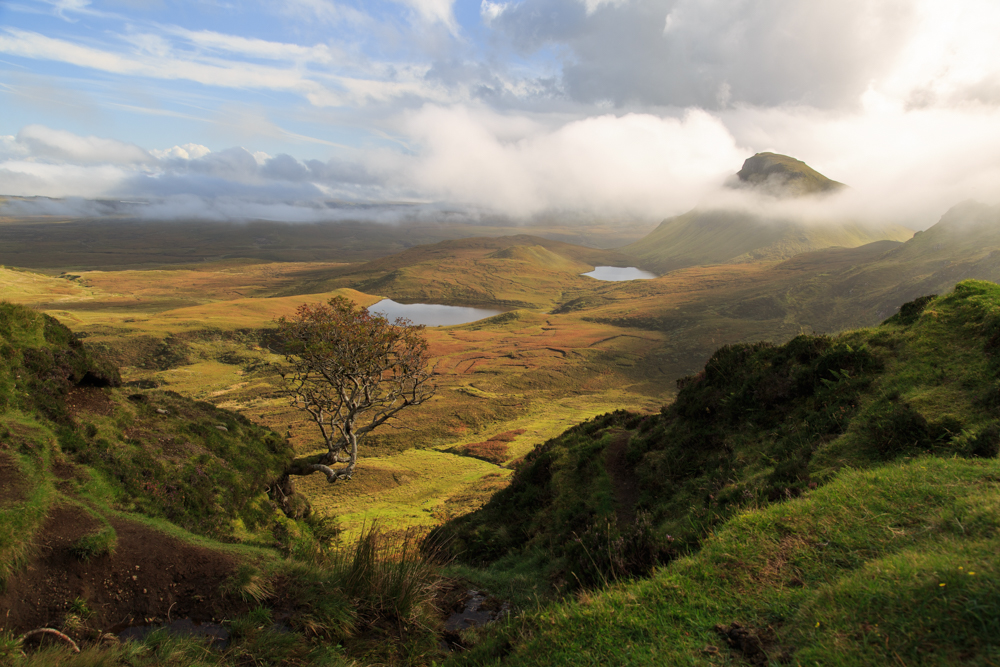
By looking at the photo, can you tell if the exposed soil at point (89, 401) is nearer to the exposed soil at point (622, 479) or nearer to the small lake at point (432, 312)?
the exposed soil at point (622, 479)

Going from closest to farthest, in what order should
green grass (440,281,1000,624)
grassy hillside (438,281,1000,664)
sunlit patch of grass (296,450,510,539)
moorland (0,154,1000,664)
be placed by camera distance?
grassy hillside (438,281,1000,664) < moorland (0,154,1000,664) < green grass (440,281,1000,624) < sunlit patch of grass (296,450,510,539)

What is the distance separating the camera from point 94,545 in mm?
7512

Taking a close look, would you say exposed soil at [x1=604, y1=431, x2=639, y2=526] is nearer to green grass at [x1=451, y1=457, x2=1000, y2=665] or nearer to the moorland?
the moorland

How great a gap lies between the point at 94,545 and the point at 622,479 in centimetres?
1225

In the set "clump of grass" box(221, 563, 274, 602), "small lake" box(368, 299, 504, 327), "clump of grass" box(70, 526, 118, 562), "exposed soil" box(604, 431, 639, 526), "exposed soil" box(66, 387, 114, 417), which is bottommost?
"small lake" box(368, 299, 504, 327)

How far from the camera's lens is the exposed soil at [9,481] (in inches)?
302

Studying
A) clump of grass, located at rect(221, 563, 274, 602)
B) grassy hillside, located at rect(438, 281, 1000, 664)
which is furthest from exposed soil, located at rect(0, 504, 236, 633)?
grassy hillside, located at rect(438, 281, 1000, 664)

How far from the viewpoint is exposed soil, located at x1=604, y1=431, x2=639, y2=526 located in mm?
12727

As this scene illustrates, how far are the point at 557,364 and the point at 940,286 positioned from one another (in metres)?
82.5

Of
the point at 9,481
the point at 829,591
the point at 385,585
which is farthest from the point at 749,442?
the point at 9,481

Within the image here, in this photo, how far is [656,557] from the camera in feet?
23.1

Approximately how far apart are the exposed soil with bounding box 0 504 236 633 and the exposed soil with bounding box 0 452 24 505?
574 millimetres

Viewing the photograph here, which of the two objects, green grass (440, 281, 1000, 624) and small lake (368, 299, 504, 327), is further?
small lake (368, 299, 504, 327)

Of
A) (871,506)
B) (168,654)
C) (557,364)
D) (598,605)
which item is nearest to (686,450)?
(871,506)
